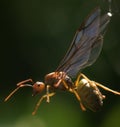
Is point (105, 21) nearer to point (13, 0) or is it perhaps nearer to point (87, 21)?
point (87, 21)

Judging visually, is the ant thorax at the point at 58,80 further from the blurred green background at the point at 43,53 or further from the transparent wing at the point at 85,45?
the blurred green background at the point at 43,53

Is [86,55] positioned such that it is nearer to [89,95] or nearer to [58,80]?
[89,95]

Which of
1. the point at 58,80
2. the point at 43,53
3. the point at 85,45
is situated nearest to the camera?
the point at 85,45

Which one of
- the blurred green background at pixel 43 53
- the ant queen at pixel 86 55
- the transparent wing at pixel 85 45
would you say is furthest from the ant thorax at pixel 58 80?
the blurred green background at pixel 43 53

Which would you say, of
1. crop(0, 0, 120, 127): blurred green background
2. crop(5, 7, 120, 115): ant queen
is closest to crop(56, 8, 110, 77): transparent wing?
crop(5, 7, 120, 115): ant queen

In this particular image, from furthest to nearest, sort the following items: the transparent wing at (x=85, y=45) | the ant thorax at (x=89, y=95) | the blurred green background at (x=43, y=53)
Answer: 1. the blurred green background at (x=43, y=53)
2. the ant thorax at (x=89, y=95)
3. the transparent wing at (x=85, y=45)

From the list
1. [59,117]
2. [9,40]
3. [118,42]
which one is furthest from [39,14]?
[59,117]

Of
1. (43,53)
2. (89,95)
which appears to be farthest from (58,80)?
(43,53)
